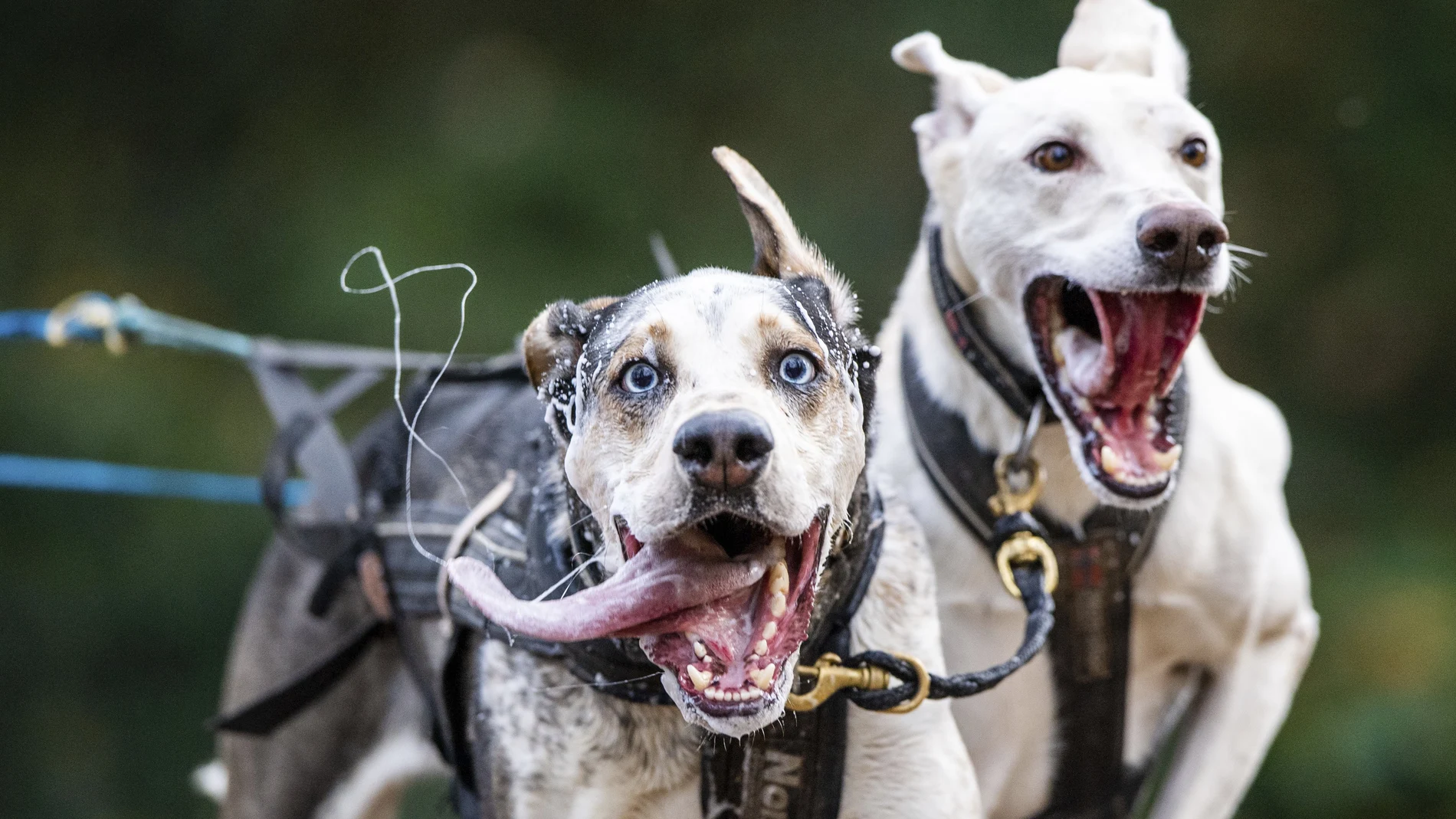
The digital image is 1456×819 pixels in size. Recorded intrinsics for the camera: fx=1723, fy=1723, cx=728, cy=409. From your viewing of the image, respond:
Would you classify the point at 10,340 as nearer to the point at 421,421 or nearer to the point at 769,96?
the point at 769,96

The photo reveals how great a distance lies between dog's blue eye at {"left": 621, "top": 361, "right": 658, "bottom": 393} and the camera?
196 centimetres

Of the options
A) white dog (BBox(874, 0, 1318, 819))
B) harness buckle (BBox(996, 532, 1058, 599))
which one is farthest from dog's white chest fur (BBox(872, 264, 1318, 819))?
harness buckle (BBox(996, 532, 1058, 599))

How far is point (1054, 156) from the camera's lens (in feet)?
8.95

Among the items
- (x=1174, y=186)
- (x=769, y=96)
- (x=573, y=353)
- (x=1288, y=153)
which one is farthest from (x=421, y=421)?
(x=1288, y=153)

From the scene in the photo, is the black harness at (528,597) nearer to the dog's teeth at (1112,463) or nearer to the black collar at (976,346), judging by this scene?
the dog's teeth at (1112,463)

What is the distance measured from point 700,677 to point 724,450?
0.84ft

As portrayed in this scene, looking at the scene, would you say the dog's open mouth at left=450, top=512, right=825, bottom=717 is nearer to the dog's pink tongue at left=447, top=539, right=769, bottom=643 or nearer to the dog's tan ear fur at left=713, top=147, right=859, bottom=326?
the dog's pink tongue at left=447, top=539, right=769, bottom=643

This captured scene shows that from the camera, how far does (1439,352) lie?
24.1 feet

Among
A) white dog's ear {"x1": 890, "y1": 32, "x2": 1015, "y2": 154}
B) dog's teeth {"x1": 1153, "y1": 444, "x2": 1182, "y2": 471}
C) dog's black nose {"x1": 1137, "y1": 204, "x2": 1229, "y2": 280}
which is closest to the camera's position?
dog's black nose {"x1": 1137, "y1": 204, "x2": 1229, "y2": 280}

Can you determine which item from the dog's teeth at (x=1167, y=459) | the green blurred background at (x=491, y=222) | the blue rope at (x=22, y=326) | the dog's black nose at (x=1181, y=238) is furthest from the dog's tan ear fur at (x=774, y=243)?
the green blurred background at (x=491, y=222)

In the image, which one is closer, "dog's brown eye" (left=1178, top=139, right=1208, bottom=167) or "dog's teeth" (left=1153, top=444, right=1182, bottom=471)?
"dog's teeth" (left=1153, top=444, right=1182, bottom=471)

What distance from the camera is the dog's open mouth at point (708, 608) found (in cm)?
184

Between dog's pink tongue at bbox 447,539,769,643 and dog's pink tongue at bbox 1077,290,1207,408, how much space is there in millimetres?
978

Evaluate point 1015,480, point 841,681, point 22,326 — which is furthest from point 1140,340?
point 22,326
